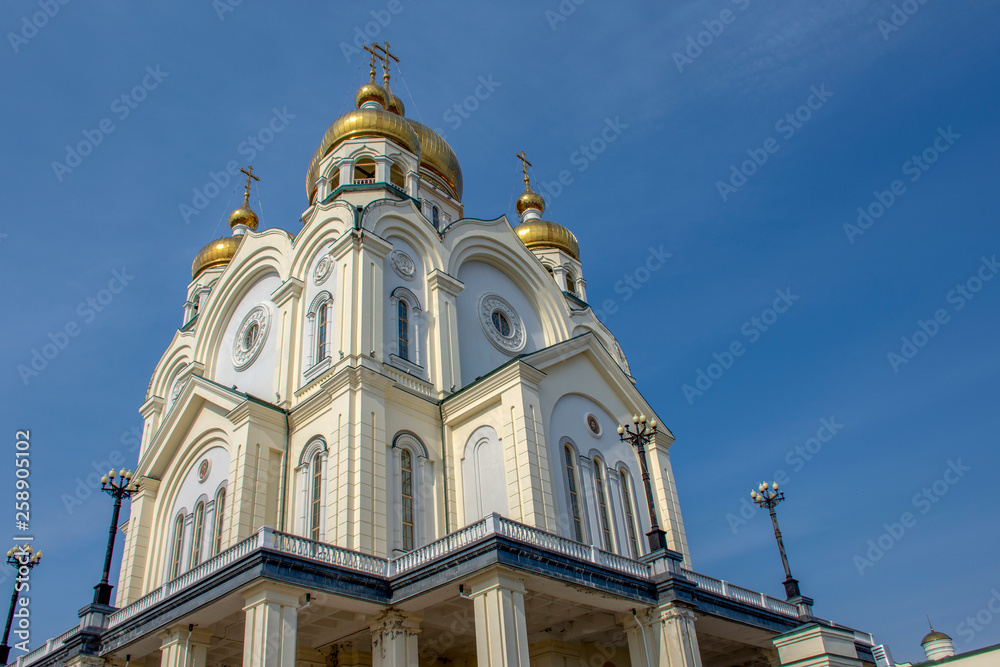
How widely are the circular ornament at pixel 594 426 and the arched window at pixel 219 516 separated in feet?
35.0

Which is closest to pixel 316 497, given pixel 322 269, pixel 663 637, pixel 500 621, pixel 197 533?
pixel 197 533

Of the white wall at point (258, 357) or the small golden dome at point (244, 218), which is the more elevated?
the small golden dome at point (244, 218)

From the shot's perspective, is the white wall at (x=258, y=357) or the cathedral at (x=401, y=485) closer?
the cathedral at (x=401, y=485)

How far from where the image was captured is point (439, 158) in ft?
124

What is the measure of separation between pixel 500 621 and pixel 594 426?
9564mm

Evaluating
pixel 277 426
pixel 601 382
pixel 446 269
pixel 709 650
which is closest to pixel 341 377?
pixel 277 426

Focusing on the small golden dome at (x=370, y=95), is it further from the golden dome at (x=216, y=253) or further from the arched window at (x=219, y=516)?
the arched window at (x=219, y=516)

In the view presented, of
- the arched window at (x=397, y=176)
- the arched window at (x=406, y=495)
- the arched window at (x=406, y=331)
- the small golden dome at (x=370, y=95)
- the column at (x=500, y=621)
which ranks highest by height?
the small golden dome at (x=370, y=95)

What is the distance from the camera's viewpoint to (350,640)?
20.3 meters

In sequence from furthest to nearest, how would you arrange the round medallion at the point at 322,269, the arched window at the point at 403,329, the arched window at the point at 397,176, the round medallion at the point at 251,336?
the arched window at the point at 397,176
the round medallion at the point at 251,336
the round medallion at the point at 322,269
the arched window at the point at 403,329

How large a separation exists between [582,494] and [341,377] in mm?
7383

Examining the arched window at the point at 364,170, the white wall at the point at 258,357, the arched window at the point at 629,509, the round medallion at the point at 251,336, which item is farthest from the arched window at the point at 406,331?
the arched window at the point at 629,509

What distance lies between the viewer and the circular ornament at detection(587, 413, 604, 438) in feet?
83.4

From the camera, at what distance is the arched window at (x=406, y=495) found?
70.3ft
